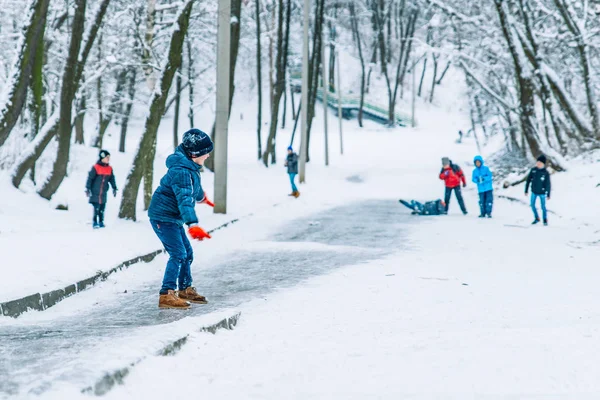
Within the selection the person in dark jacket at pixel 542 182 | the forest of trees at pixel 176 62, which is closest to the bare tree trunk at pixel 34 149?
the forest of trees at pixel 176 62

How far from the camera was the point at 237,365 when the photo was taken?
4.71 meters

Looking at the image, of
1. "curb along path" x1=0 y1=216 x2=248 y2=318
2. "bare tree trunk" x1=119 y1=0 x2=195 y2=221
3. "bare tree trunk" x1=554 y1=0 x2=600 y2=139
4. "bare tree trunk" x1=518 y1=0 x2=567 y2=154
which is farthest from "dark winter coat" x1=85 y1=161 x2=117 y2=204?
"bare tree trunk" x1=518 y1=0 x2=567 y2=154

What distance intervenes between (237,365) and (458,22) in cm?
2142

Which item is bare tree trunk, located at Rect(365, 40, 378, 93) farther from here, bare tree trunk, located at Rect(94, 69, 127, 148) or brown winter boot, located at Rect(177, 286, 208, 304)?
brown winter boot, located at Rect(177, 286, 208, 304)

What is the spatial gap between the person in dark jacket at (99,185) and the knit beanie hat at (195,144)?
908 cm

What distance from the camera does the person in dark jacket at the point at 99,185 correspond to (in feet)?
51.4

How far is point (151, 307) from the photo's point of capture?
7395 millimetres

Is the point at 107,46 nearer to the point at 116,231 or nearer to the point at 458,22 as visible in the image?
the point at 458,22

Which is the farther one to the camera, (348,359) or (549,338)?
(549,338)

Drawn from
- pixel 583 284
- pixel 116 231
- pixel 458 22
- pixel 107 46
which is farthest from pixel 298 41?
pixel 583 284

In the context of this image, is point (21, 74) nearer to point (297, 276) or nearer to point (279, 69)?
point (297, 276)

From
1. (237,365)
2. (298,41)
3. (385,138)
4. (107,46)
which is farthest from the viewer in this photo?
(298,41)

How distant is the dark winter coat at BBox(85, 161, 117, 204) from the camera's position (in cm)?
1568

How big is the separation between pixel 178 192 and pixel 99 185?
950cm
